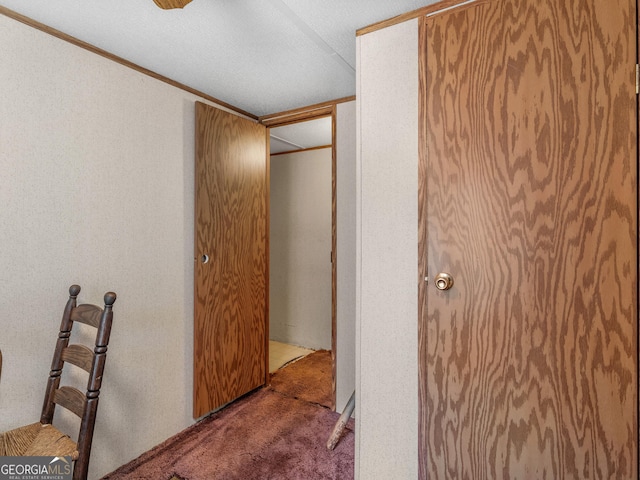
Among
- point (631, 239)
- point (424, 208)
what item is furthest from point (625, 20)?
point (424, 208)

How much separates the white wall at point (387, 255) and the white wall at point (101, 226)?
3.99 feet

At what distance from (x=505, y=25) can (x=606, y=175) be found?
631mm

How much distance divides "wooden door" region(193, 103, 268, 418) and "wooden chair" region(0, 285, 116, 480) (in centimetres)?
87

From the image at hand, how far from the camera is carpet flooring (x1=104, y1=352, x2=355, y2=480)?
1851 mm

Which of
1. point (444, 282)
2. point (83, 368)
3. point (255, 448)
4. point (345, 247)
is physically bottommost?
point (255, 448)

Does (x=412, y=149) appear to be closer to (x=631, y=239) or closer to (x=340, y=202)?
(x=631, y=239)

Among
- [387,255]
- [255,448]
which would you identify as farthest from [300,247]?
[387,255]

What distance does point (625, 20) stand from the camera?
1.11 m

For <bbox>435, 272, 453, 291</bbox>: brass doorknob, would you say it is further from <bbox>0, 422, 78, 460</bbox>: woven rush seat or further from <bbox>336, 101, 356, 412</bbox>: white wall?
<bbox>0, 422, 78, 460</bbox>: woven rush seat

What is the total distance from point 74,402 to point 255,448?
1105mm

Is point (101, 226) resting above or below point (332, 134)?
below

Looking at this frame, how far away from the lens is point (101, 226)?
1819 millimetres

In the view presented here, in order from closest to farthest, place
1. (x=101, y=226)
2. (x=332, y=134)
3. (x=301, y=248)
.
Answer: (x=101, y=226) → (x=332, y=134) → (x=301, y=248)

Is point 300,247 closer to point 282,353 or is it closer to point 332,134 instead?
point 282,353
